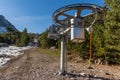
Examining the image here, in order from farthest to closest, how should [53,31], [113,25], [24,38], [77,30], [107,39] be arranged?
1. [24,38]
2. [107,39]
3. [113,25]
4. [53,31]
5. [77,30]

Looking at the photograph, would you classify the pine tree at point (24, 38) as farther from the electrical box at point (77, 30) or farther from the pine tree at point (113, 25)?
the electrical box at point (77, 30)

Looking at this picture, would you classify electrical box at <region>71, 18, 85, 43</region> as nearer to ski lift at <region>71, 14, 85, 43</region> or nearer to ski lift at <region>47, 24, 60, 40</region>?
ski lift at <region>71, 14, 85, 43</region>

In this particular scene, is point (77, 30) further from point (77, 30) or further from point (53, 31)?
point (53, 31)

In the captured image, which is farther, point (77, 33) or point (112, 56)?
point (112, 56)

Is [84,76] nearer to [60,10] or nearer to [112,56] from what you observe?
[60,10]

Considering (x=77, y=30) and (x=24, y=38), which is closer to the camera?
(x=77, y=30)

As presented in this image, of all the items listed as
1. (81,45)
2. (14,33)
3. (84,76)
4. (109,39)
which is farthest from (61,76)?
(14,33)

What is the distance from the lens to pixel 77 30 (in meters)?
13.4

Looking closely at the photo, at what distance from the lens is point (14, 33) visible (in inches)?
4931

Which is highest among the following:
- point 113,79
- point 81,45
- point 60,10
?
point 60,10

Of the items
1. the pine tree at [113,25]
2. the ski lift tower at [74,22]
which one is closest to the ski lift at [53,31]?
the ski lift tower at [74,22]

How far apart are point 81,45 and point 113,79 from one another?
13049mm

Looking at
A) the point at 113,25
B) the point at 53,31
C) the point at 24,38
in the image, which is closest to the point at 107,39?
the point at 113,25

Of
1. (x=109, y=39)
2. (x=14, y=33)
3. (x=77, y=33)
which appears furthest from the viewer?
(x=14, y=33)
